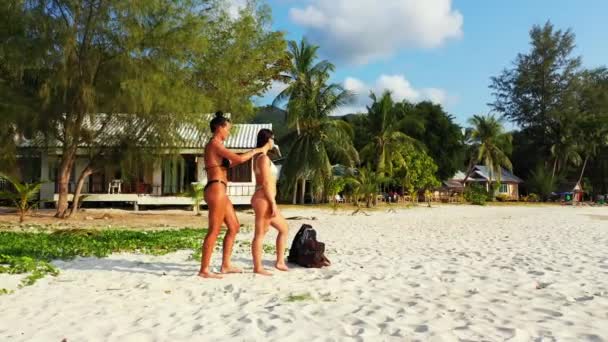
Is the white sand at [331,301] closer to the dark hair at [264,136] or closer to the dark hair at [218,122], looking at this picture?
the dark hair at [264,136]

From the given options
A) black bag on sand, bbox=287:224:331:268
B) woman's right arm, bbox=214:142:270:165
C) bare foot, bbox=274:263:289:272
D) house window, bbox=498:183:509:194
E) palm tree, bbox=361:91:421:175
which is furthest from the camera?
house window, bbox=498:183:509:194

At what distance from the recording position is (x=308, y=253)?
20.9ft

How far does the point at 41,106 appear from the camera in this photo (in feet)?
48.2

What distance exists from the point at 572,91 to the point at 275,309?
5379 centimetres

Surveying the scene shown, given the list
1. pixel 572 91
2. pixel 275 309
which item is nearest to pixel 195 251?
pixel 275 309

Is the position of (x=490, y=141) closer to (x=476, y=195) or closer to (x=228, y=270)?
(x=476, y=195)

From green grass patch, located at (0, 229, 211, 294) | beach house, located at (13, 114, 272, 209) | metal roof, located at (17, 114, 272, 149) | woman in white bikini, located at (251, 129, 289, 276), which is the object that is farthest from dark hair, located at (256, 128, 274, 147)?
beach house, located at (13, 114, 272, 209)

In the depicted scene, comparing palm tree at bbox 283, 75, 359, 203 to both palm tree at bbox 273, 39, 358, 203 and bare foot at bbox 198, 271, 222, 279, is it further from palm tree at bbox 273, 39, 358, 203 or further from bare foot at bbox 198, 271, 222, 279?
bare foot at bbox 198, 271, 222, 279

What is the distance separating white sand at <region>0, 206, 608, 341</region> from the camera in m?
3.56

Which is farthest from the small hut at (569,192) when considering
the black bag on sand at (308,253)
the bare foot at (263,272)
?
the bare foot at (263,272)

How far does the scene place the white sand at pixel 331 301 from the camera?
356 centimetres

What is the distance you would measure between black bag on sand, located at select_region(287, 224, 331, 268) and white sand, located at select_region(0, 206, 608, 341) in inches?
8.6

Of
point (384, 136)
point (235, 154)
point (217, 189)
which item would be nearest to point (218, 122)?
point (235, 154)

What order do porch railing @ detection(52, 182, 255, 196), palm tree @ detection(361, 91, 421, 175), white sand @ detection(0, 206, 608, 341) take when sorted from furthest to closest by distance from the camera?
palm tree @ detection(361, 91, 421, 175)
porch railing @ detection(52, 182, 255, 196)
white sand @ detection(0, 206, 608, 341)
